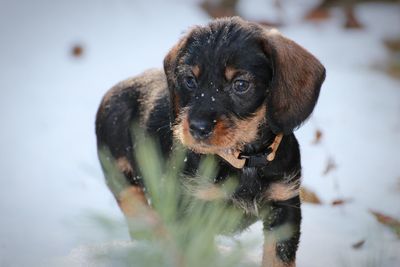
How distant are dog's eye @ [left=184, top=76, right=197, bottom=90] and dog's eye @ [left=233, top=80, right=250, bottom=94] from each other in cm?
20

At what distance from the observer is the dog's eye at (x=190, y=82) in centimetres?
271

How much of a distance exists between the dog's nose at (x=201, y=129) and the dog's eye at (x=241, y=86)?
0.87 ft

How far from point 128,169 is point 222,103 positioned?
1.08m

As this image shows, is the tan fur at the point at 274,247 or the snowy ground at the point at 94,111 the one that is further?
the snowy ground at the point at 94,111

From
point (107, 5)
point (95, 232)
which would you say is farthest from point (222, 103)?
point (107, 5)

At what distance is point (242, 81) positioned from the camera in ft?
8.55

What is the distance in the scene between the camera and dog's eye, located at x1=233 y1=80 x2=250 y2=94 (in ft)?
8.55

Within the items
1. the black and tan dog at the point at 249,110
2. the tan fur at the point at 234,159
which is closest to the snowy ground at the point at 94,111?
the black and tan dog at the point at 249,110

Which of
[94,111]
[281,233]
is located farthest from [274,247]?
[94,111]

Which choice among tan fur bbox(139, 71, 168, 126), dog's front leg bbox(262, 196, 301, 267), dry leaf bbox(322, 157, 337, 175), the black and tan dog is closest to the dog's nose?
the black and tan dog

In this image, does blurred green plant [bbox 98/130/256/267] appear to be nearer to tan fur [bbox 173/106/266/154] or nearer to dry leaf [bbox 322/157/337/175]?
tan fur [bbox 173/106/266/154]

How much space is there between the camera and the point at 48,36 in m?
6.37

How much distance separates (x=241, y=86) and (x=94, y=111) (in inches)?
116

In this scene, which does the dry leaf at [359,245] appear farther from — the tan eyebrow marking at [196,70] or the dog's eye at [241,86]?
the tan eyebrow marking at [196,70]
